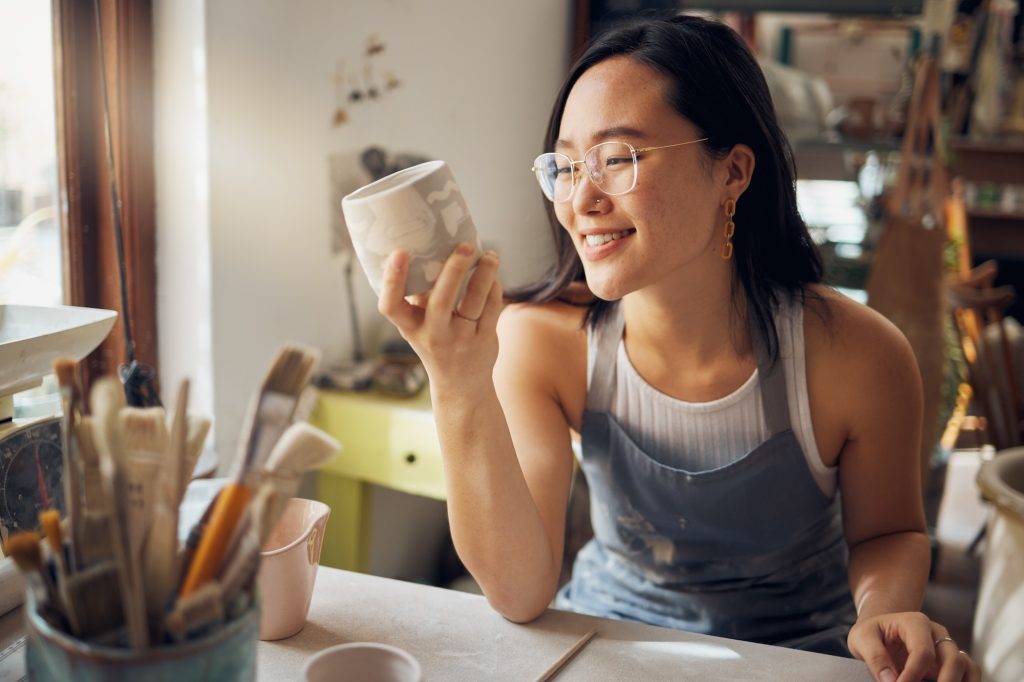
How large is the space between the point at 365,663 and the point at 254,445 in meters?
0.23

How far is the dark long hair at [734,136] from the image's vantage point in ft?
3.94

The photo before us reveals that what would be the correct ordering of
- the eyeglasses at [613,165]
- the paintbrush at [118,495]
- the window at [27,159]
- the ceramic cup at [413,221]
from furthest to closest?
1. the window at [27,159]
2. the eyeglasses at [613,165]
3. the ceramic cup at [413,221]
4. the paintbrush at [118,495]

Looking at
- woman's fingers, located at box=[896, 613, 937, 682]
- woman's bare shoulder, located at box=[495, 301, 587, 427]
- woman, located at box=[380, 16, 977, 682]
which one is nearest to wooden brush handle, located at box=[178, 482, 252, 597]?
woman, located at box=[380, 16, 977, 682]

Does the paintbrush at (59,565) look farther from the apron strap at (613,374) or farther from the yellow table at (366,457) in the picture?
the yellow table at (366,457)

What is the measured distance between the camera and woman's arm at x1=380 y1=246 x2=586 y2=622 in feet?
3.04

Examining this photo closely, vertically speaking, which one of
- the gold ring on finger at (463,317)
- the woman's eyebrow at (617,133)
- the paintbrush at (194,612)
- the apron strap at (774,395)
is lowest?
the apron strap at (774,395)

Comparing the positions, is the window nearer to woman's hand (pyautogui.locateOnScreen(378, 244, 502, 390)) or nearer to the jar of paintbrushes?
woman's hand (pyautogui.locateOnScreen(378, 244, 502, 390))

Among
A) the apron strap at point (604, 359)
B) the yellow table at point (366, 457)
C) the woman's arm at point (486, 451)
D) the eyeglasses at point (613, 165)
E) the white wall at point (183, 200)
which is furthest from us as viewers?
the yellow table at point (366, 457)

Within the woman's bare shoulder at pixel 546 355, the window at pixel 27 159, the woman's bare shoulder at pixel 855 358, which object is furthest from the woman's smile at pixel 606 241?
the window at pixel 27 159

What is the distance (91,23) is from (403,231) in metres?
1.09

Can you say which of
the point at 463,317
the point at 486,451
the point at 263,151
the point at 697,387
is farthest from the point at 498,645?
the point at 263,151

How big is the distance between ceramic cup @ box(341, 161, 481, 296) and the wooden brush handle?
1.05 ft

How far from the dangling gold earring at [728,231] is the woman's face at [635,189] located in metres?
0.09

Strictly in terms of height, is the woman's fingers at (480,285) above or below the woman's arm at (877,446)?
above
